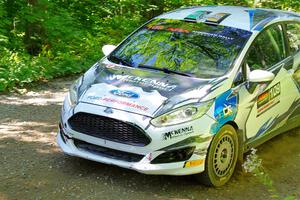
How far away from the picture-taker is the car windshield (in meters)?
5.80

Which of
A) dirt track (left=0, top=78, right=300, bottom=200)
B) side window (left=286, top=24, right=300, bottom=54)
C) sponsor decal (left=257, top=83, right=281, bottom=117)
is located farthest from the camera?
side window (left=286, top=24, right=300, bottom=54)

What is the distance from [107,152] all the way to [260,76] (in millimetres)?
1900

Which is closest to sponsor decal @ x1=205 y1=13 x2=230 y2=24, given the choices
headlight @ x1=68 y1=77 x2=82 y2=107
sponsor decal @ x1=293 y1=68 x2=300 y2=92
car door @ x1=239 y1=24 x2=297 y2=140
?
car door @ x1=239 y1=24 x2=297 y2=140

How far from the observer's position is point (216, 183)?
539cm

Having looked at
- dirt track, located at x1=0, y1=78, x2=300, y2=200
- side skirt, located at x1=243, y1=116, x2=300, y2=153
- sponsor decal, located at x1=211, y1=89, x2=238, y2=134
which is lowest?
dirt track, located at x1=0, y1=78, x2=300, y2=200

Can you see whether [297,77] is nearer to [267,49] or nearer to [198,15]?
[267,49]

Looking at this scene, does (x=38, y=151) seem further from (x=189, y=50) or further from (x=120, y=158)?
(x=189, y=50)

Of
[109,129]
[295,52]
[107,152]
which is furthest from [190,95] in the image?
[295,52]

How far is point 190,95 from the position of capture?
5.22 metres

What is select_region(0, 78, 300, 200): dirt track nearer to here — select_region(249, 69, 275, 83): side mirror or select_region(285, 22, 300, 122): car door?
select_region(285, 22, 300, 122): car door

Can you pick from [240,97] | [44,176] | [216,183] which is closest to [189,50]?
[240,97]

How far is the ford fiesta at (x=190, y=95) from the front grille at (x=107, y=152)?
0.01m

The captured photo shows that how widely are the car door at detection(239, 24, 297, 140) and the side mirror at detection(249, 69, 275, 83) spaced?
0.10 metres

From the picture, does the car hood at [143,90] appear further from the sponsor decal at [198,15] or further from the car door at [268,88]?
the sponsor decal at [198,15]
